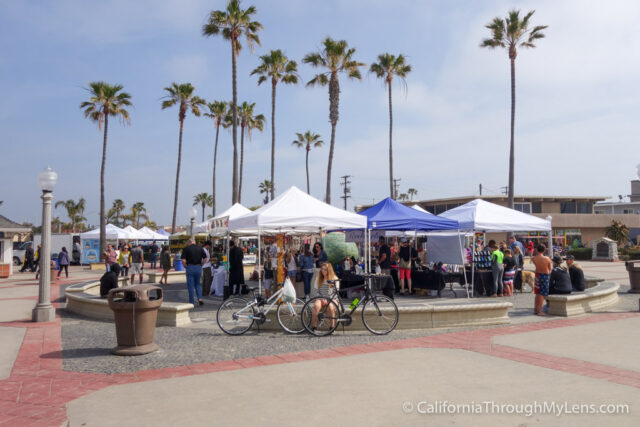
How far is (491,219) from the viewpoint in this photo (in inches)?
559

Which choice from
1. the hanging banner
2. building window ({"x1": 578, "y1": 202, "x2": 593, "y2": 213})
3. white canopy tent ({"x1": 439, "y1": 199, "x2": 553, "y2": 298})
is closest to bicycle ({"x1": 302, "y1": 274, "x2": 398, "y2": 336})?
white canopy tent ({"x1": 439, "y1": 199, "x2": 553, "y2": 298})

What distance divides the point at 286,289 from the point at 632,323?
6837 mm

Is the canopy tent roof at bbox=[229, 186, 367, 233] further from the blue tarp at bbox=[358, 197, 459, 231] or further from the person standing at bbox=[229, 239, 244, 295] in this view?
the blue tarp at bbox=[358, 197, 459, 231]

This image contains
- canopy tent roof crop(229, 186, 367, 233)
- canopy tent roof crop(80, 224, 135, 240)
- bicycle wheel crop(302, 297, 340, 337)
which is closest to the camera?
bicycle wheel crop(302, 297, 340, 337)

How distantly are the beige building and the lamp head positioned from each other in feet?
138

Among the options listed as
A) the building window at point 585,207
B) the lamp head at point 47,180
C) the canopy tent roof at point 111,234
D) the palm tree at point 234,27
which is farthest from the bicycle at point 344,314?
the building window at point 585,207

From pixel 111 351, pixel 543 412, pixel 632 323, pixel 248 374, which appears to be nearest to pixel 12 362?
pixel 111 351

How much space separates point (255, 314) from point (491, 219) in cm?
828

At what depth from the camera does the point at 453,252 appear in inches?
587

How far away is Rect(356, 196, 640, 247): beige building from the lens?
48594 millimetres

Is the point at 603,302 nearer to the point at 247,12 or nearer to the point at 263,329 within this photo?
the point at 263,329

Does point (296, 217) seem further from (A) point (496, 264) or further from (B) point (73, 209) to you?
(B) point (73, 209)

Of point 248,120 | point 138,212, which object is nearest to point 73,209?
point 138,212

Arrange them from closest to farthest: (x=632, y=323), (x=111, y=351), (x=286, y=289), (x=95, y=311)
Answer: (x=111, y=351) < (x=286, y=289) < (x=632, y=323) < (x=95, y=311)
